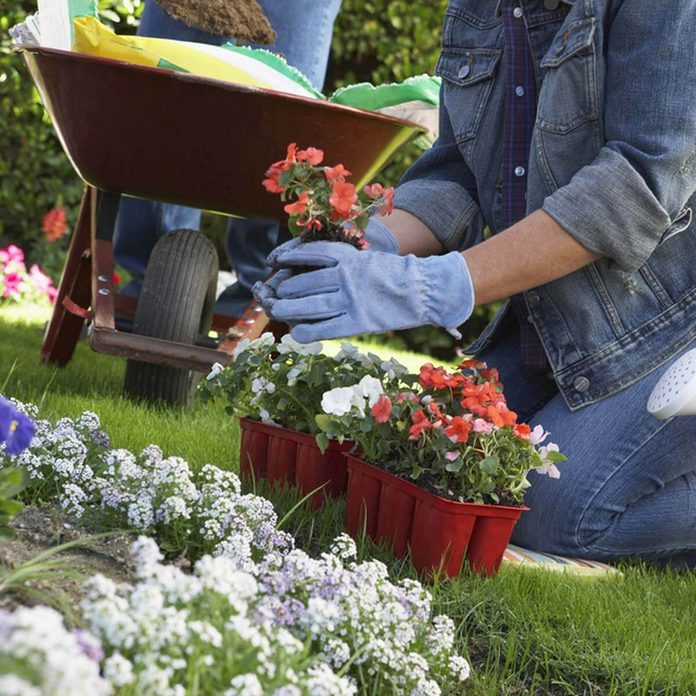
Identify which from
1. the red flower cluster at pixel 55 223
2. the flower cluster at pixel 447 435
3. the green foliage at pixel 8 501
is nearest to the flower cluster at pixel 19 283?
the red flower cluster at pixel 55 223

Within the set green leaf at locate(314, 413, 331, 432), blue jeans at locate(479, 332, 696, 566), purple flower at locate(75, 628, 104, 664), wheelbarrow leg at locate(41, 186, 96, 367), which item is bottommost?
wheelbarrow leg at locate(41, 186, 96, 367)

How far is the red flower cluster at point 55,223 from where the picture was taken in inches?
202

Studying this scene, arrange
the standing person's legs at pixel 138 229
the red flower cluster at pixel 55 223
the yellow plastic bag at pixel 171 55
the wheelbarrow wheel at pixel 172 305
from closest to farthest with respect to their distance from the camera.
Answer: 1. the yellow plastic bag at pixel 171 55
2. the wheelbarrow wheel at pixel 172 305
3. the standing person's legs at pixel 138 229
4. the red flower cluster at pixel 55 223

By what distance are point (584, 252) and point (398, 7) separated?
13.4 ft

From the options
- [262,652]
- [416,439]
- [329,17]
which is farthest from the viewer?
[329,17]

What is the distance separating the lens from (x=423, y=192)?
2.35m

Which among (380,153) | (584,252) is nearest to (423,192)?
(380,153)

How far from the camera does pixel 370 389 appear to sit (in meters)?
1.73

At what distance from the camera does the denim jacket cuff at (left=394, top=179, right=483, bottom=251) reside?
2314 millimetres

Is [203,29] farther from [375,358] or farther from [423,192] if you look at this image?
[375,358]

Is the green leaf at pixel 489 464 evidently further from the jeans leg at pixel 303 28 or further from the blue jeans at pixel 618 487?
the jeans leg at pixel 303 28

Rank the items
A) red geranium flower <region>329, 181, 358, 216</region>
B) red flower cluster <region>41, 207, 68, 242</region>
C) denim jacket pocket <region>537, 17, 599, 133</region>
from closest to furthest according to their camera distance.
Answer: red geranium flower <region>329, 181, 358, 216</region> → denim jacket pocket <region>537, 17, 599, 133</region> → red flower cluster <region>41, 207, 68, 242</region>

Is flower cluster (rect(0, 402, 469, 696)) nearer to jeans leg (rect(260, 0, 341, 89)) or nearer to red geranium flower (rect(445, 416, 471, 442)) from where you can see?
red geranium flower (rect(445, 416, 471, 442))

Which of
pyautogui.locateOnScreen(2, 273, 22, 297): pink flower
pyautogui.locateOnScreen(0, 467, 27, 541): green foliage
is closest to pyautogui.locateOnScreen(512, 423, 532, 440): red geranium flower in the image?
pyautogui.locateOnScreen(0, 467, 27, 541): green foliage
